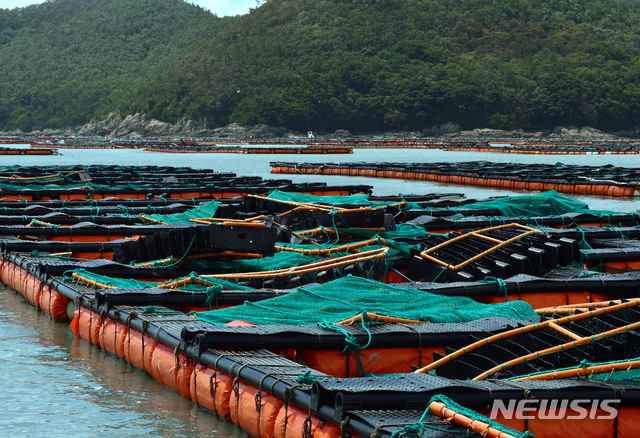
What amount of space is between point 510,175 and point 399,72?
373 feet

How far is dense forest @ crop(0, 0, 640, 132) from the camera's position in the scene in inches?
5758

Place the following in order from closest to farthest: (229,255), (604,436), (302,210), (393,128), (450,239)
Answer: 1. (604,436)
2. (229,255)
3. (450,239)
4. (302,210)
5. (393,128)

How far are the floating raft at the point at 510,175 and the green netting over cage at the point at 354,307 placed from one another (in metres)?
31.0

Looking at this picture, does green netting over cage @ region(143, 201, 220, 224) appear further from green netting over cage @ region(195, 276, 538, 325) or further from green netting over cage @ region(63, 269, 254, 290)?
green netting over cage @ region(195, 276, 538, 325)

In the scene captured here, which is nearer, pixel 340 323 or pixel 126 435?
pixel 126 435

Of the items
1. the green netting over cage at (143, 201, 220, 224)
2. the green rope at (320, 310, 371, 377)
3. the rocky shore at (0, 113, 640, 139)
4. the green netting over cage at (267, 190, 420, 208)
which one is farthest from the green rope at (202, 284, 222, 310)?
the rocky shore at (0, 113, 640, 139)

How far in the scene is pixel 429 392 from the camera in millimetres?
6543

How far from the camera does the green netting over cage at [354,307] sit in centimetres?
999

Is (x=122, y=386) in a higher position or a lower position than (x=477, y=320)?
lower

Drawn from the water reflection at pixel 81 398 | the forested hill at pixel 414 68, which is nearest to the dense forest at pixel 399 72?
the forested hill at pixel 414 68

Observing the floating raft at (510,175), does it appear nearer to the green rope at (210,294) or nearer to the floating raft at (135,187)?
the floating raft at (135,187)

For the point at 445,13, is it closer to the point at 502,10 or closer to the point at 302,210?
the point at 502,10

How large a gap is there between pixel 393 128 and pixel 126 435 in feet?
462

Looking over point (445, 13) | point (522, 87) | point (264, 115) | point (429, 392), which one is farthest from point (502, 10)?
point (429, 392)
